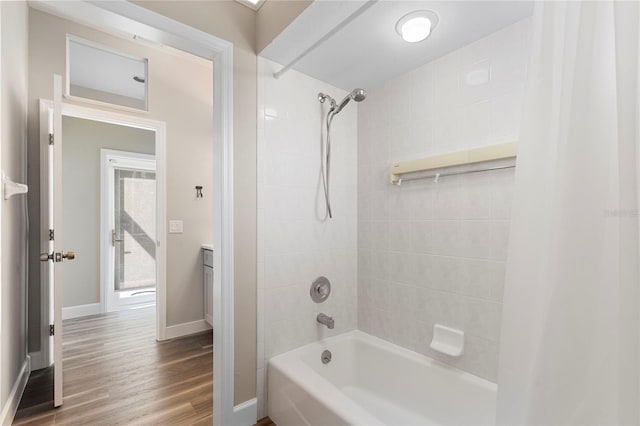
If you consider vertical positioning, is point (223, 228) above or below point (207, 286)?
above

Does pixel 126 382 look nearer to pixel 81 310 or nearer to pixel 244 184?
pixel 244 184

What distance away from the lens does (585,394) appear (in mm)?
589

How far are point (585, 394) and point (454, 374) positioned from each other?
46.8 inches

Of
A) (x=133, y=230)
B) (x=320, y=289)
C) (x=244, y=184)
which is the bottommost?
(x=320, y=289)

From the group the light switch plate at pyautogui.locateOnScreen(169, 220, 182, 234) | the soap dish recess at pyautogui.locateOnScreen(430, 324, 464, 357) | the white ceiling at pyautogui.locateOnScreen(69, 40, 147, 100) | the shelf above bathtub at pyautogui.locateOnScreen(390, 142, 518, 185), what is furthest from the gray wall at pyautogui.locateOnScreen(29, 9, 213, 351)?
the soap dish recess at pyautogui.locateOnScreen(430, 324, 464, 357)

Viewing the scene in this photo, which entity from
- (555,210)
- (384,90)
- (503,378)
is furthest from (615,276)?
(384,90)

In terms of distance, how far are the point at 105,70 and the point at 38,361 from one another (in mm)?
2639

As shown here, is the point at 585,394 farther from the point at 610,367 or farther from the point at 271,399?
the point at 271,399

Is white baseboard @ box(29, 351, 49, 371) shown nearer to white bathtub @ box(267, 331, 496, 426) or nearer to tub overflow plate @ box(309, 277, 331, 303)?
white bathtub @ box(267, 331, 496, 426)

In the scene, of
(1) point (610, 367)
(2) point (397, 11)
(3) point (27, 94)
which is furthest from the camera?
(3) point (27, 94)

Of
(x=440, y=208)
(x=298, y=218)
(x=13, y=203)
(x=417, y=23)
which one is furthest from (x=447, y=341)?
(x=13, y=203)

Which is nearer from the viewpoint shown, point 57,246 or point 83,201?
→ point 57,246

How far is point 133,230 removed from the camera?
14.3 feet

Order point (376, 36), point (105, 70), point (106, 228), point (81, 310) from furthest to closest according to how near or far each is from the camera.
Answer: point (106, 228)
point (81, 310)
point (105, 70)
point (376, 36)
